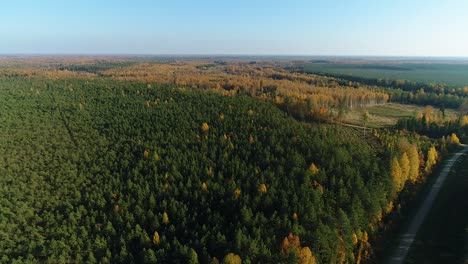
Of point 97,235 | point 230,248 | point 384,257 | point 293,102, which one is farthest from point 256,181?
point 293,102

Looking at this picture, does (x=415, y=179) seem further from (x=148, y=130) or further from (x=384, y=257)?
(x=148, y=130)

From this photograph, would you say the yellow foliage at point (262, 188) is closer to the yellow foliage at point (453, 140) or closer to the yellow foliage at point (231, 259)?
the yellow foliage at point (231, 259)

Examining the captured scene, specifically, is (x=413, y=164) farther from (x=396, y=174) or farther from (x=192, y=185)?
(x=192, y=185)

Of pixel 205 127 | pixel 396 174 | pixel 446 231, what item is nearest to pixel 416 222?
pixel 446 231

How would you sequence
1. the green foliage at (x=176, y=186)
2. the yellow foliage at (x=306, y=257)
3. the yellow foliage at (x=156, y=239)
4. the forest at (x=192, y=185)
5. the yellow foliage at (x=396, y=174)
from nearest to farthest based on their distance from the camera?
the yellow foliage at (x=306, y=257) < the forest at (x=192, y=185) < the green foliage at (x=176, y=186) < the yellow foliage at (x=156, y=239) < the yellow foliage at (x=396, y=174)

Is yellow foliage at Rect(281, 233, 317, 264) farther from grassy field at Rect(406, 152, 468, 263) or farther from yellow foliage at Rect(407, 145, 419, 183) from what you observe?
yellow foliage at Rect(407, 145, 419, 183)

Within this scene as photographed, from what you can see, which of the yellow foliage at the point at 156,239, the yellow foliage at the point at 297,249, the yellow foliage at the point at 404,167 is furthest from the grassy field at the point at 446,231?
the yellow foliage at the point at 156,239

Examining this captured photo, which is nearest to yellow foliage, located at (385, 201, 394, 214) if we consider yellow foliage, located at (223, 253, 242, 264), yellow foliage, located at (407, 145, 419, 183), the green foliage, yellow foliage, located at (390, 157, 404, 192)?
the green foliage
